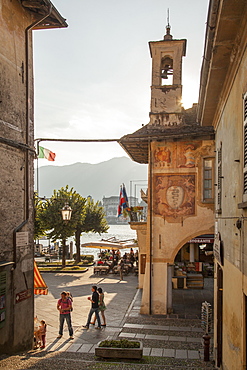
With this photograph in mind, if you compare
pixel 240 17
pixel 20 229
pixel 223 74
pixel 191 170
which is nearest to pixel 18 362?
pixel 20 229

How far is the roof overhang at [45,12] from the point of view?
1179 centimetres

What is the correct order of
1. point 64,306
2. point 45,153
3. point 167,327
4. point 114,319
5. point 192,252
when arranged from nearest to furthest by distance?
1. point 64,306
2. point 167,327
3. point 114,319
4. point 45,153
5. point 192,252

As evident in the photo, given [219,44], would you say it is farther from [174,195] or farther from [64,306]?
[174,195]

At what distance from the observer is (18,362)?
10188 millimetres

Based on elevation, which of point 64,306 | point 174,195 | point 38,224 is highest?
point 174,195

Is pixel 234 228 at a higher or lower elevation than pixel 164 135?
lower

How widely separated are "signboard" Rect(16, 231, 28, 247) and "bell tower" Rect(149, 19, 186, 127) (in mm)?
8973

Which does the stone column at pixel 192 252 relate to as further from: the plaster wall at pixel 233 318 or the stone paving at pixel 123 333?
the plaster wall at pixel 233 318

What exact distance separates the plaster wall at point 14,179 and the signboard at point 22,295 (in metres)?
0.03

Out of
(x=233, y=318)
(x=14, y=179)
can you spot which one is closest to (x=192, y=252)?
(x=14, y=179)

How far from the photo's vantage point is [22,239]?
11812mm

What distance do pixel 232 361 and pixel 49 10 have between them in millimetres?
10343

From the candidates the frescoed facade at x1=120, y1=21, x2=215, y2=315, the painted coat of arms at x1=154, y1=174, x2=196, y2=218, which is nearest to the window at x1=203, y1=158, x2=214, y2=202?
the frescoed facade at x1=120, y1=21, x2=215, y2=315

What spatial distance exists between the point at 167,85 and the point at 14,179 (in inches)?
396
